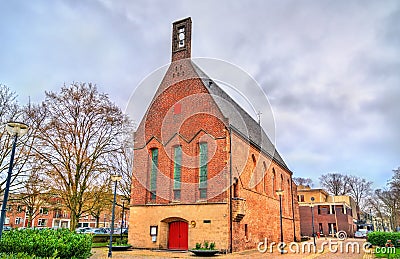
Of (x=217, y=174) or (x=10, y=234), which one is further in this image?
(x=217, y=174)

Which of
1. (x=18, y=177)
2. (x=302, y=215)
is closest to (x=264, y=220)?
(x=18, y=177)

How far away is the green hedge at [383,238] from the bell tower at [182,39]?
71.6 ft

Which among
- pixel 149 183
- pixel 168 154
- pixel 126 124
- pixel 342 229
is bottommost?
pixel 342 229

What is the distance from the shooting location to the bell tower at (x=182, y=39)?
27.9 m

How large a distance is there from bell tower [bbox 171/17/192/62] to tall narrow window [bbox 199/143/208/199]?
8.48 metres

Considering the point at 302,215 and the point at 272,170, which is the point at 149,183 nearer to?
the point at 272,170

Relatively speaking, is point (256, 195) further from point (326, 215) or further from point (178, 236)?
point (326, 215)

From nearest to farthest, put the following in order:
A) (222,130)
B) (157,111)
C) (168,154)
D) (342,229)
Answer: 1. (222,130)
2. (168,154)
3. (157,111)
4. (342,229)

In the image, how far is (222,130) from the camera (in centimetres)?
2355

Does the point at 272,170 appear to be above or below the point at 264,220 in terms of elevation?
above

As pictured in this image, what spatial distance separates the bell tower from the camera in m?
27.9

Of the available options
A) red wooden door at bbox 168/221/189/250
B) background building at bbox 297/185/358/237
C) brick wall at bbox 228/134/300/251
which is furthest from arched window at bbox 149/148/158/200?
background building at bbox 297/185/358/237

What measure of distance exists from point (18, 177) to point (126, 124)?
9184 mm

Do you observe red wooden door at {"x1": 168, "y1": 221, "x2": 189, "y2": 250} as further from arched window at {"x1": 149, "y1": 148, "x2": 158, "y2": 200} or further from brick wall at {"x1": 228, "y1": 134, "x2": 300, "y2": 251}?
brick wall at {"x1": 228, "y1": 134, "x2": 300, "y2": 251}
